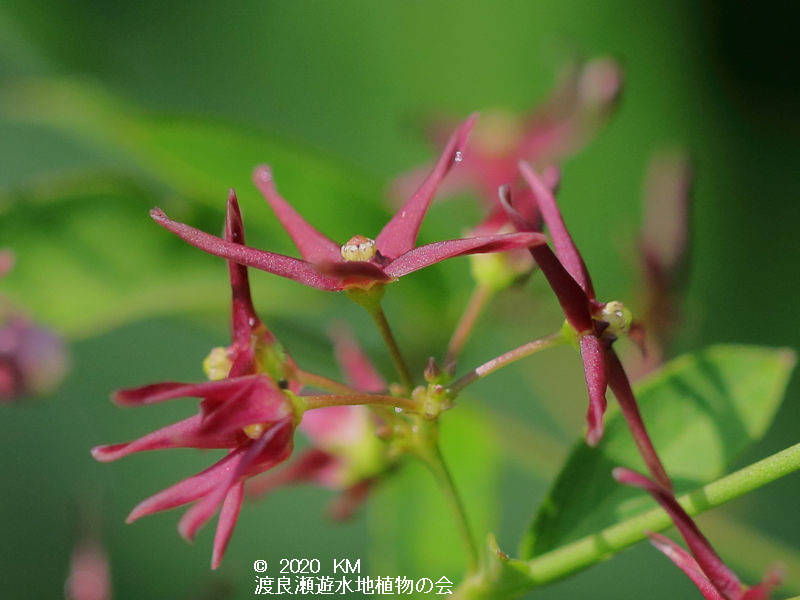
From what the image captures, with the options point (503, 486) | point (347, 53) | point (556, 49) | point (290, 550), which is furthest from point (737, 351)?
point (347, 53)

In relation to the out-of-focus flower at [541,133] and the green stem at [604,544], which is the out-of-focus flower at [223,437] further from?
the out-of-focus flower at [541,133]

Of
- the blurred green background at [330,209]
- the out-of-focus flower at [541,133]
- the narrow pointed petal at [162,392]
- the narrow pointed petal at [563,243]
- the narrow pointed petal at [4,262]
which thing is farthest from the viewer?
the out-of-focus flower at [541,133]

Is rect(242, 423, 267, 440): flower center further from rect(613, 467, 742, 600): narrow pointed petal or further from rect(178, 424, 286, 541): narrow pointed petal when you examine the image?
rect(613, 467, 742, 600): narrow pointed petal

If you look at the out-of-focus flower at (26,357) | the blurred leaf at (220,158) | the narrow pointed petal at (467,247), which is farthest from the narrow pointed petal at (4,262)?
the narrow pointed petal at (467,247)

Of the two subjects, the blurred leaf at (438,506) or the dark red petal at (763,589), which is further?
the blurred leaf at (438,506)

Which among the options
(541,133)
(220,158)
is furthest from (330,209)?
(541,133)
